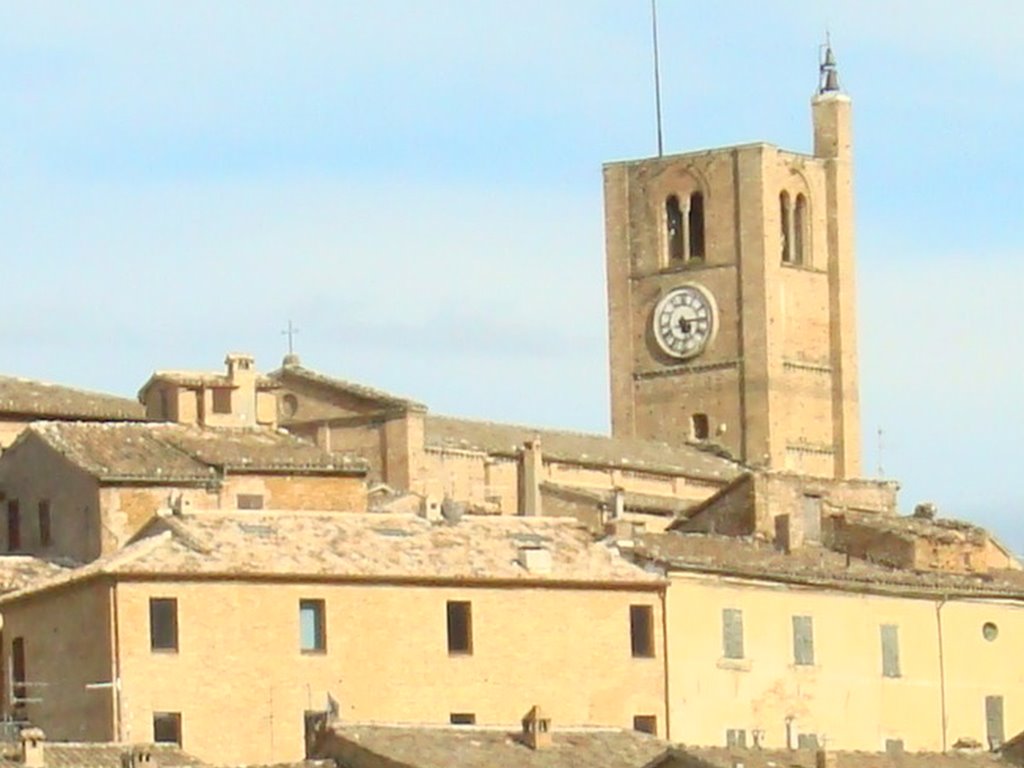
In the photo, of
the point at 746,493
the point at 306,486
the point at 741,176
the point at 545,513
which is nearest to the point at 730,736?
the point at 306,486

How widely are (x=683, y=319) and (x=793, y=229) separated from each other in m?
3.77

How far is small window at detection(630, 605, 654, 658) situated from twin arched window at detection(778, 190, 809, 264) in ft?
209

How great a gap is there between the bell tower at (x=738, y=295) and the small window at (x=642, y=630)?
5901cm

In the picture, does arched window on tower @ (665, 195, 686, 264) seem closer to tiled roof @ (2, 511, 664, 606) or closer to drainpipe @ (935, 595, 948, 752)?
drainpipe @ (935, 595, 948, 752)

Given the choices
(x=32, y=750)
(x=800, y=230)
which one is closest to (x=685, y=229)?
(x=800, y=230)

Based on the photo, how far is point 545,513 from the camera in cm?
10300

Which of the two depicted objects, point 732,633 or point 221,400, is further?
point 221,400

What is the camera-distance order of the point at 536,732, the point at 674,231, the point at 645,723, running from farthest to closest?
the point at 674,231
the point at 645,723
the point at 536,732

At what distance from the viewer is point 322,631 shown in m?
73.9

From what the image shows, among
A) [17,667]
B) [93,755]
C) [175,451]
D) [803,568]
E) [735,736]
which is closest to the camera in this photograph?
[93,755]

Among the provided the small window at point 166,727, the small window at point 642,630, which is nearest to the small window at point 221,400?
the small window at point 642,630

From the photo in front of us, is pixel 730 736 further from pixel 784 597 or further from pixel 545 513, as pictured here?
pixel 545 513

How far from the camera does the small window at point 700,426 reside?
137 m

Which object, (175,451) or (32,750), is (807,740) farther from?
(32,750)
